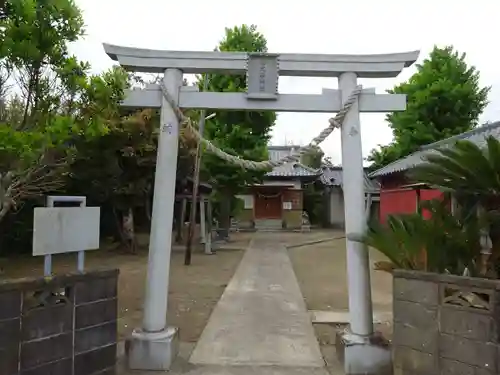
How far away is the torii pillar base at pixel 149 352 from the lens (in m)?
4.02

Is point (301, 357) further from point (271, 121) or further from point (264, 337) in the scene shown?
point (271, 121)

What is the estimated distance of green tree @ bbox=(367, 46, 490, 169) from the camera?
61.7 ft

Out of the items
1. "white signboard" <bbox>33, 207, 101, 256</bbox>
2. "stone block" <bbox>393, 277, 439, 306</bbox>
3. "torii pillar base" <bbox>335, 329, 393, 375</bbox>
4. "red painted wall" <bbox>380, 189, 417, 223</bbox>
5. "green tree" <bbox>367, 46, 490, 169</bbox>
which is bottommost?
"torii pillar base" <bbox>335, 329, 393, 375</bbox>

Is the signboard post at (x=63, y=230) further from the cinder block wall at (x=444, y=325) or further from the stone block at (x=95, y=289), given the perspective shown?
the cinder block wall at (x=444, y=325)

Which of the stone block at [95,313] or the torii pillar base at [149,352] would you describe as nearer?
the stone block at [95,313]

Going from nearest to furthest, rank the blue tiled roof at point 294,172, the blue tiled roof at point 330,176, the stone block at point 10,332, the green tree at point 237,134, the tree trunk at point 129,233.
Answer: the stone block at point 10,332 < the green tree at point 237,134 < the tree trunk at point 129,233 < the blue tiled roof at point 294,172 < the blue tiled roof at point 330,176

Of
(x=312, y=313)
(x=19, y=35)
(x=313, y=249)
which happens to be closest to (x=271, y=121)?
(x=313, y=249)

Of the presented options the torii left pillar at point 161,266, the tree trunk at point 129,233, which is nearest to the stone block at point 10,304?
the torii left pillar at point 161,266

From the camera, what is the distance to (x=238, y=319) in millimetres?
6238

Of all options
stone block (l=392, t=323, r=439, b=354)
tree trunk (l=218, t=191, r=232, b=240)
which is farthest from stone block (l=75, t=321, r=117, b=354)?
tree trunk (l=218, t=191, r=232, b=240)

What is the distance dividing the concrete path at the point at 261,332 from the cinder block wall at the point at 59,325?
1.14 metres

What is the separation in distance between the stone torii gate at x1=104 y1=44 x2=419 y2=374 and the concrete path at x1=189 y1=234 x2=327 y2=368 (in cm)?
57

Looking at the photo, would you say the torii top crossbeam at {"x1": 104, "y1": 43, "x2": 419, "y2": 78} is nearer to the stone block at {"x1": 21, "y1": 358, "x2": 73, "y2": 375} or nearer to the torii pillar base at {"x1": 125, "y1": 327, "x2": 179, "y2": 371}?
the torii pillar base at {"x1": 125, "y1": 327, "x2": 179, "y2": 371}

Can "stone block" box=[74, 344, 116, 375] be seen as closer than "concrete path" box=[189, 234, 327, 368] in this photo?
Yes
